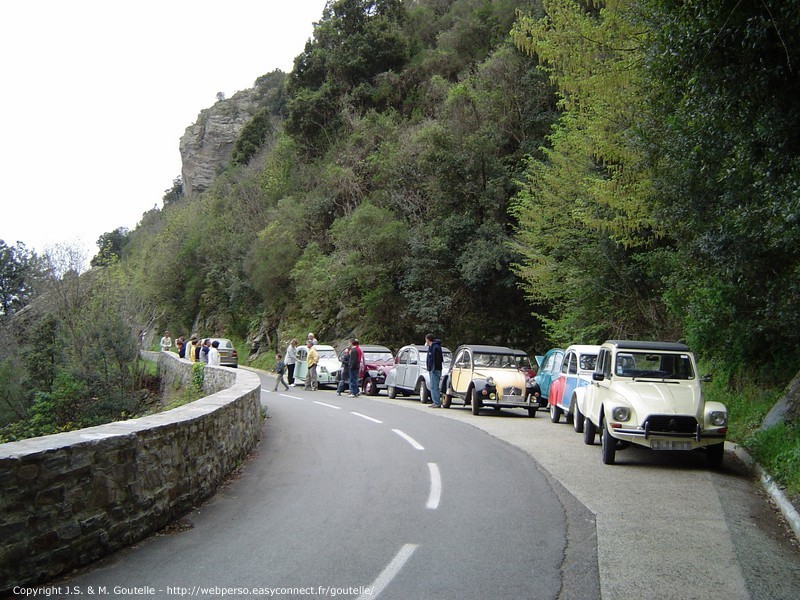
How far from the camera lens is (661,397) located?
413 inches

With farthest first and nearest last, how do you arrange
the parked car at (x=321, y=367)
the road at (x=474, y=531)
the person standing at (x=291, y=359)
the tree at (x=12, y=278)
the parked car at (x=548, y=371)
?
1. the tree at (x=12, y=278)
2. the parked car at (x=321, y=367)
3. the person standing at (x=291, y=359)
4. the parked car at (x=548, y=371)
5. the road at (x=474, y=531)

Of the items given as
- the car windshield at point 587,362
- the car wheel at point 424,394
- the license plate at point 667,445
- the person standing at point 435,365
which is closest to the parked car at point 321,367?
the car wheel at point 424,394

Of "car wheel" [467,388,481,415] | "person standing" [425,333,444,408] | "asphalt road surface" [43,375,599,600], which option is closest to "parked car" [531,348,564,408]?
"car wheel" [467,388,481,415]

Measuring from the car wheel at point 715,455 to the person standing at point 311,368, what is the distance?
18821mm

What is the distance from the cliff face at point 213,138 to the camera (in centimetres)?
8875

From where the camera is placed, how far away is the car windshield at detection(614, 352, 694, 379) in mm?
11398

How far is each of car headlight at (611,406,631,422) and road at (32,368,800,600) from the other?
2.41ft

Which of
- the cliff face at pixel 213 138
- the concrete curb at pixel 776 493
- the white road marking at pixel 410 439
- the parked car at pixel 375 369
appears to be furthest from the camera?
the cliff face at pixel 213 138

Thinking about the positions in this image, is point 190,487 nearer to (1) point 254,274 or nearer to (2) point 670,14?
(2) point 670,14

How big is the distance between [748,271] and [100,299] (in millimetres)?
31242

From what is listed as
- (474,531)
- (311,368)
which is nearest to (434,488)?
(474,531)

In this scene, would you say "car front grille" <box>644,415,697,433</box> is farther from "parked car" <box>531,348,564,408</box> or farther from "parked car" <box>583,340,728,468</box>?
"parked car" <box>531,348,564,408</box>

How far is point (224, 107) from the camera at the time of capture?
91.6m

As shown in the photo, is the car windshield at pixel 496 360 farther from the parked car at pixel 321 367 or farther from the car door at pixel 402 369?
the parked car at pixel 321 367
